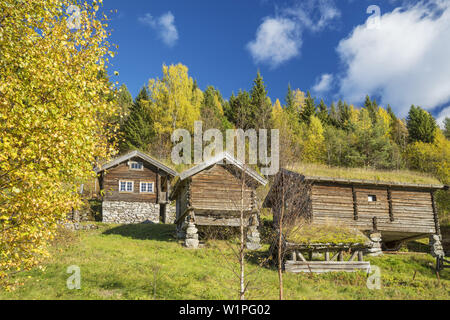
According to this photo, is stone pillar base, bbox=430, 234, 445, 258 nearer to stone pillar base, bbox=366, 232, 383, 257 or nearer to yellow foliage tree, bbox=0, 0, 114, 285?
stone pillar base, bbox=366, 232, 383, 257

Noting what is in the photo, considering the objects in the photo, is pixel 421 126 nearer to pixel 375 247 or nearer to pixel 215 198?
pixel 375 247

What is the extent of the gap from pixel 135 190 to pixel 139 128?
46.3 feet

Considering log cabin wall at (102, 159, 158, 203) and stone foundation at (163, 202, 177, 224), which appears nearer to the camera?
log cabin wall at (102, 159, 158, 203)

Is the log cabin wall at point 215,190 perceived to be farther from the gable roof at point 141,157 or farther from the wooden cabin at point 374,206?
the gable roof at point 141,157

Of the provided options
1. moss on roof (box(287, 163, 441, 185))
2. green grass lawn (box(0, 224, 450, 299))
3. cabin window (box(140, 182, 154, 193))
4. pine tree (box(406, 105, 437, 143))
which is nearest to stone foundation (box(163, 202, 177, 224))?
cabin window (box(140, 182, 154, 193))

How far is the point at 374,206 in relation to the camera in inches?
971

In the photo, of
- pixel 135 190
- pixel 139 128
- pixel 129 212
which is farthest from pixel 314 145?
pixel 129 212

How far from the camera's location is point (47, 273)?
14.8m

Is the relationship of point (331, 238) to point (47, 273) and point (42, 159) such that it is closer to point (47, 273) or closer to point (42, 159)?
point (47, 273)

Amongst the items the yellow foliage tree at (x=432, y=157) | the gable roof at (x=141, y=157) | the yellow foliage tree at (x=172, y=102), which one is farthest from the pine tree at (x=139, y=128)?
the yellow foliage tree at (x=432, y=157)

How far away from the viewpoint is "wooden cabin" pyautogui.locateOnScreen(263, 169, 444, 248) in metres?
23.8
